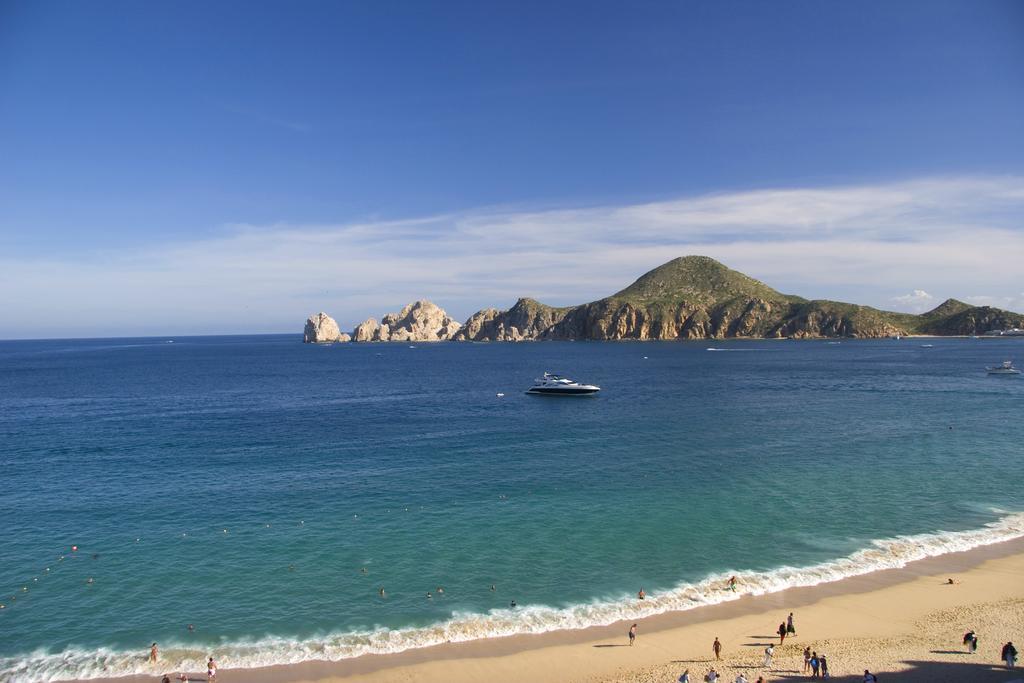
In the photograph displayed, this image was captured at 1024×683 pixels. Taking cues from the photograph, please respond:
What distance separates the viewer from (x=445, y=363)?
19762cm

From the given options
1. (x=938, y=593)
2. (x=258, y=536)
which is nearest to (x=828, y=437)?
(x=938, y=593)

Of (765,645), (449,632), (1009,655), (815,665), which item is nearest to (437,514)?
(449,632)

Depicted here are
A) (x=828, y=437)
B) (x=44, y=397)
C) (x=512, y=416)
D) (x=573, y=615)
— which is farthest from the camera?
(x=44, y=397)

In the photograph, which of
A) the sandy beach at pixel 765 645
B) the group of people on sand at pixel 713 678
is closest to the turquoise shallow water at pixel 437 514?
the sandy beach at pixel 765 645

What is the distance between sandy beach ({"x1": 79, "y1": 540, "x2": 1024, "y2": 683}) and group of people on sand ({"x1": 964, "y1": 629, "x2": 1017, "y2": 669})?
29cm

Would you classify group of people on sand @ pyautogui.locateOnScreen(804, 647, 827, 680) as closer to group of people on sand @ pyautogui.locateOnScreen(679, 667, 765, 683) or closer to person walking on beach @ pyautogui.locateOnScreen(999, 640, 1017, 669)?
group of people on sand @ pyautogui.locateOnScreen(679, 667, 765, 683)

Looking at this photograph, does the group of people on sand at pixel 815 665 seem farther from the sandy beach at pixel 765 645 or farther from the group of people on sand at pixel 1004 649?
the group of people on sand at pixel 1004 649

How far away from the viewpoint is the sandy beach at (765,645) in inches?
1014

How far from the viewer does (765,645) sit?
1104 inches

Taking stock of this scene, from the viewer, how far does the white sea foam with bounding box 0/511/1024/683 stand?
89.1 ft

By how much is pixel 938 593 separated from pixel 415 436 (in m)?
53.3

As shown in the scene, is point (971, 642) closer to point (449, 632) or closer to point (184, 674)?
point (449, 632)

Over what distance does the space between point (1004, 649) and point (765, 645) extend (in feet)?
31.5

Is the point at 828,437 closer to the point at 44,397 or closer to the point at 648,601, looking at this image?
the point at 648,601
